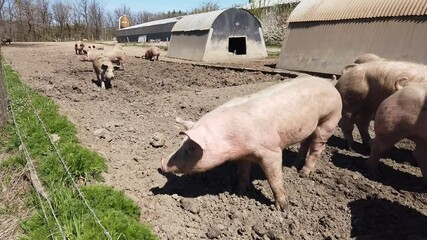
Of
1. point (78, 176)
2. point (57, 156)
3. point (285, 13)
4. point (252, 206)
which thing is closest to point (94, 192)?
point (78, 176)

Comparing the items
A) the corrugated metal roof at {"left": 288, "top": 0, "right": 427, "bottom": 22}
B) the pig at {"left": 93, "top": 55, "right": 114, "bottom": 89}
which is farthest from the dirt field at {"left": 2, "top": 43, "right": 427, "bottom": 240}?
the corrugated metal roof at {"left": 288, "top": 0, "right": 427, "bottom": 22}

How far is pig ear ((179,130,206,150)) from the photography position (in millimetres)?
3400

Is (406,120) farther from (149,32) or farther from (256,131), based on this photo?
(149,32)

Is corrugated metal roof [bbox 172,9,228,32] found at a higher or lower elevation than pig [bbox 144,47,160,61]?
higher

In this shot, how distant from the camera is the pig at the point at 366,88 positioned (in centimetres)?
516

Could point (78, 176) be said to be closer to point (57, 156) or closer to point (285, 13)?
point (57, 156)

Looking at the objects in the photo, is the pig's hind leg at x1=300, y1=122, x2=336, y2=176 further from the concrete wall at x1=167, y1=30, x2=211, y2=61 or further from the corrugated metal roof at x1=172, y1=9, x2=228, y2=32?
the corrugated metal roof at x1=172, y1=9, x2=228, y2=32

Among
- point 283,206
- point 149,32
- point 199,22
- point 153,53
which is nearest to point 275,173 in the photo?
point 283,206

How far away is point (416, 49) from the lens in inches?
372

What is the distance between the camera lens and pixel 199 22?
19.5 metres

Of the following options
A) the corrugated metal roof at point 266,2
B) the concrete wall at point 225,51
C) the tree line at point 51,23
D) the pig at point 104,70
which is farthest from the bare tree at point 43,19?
the pig at point 104,70

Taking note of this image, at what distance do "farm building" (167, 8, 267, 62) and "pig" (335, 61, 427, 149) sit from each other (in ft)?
42.7

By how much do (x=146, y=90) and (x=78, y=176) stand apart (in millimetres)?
5622

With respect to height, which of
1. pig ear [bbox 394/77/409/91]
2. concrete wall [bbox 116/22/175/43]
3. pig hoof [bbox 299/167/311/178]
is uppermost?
concrete wall [bbox 116/22/175/43]
